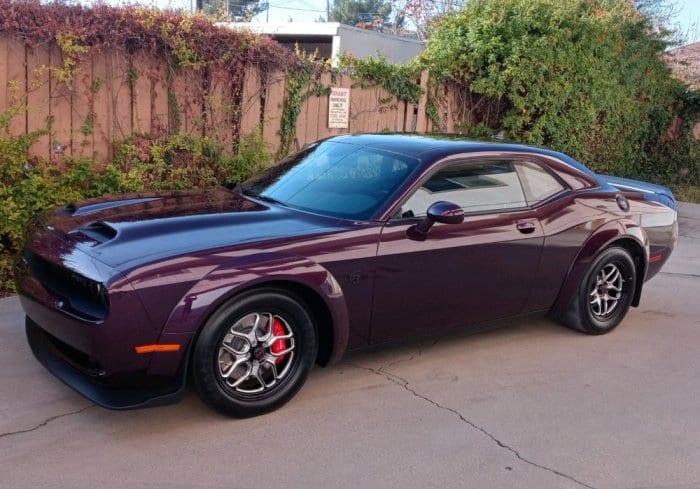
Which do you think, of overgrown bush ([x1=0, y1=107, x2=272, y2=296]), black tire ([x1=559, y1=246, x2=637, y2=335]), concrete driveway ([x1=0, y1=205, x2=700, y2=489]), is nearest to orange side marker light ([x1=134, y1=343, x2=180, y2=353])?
concrete driveway ([x1=0, y1=205, x2=700, y2=489])

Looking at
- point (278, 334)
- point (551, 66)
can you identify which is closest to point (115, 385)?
point (278, 334)

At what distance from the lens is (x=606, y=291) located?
5.54 m

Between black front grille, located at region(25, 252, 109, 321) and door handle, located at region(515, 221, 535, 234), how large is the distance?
285cm

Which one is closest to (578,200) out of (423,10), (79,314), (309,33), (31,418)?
(79,314)

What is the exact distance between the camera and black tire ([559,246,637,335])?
17.6 ft

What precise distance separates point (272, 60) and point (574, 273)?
14.4ft

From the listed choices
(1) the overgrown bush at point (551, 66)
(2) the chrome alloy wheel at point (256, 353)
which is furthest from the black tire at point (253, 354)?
(1) the overgrown bush at point (551, 66)

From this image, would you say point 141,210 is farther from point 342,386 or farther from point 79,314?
point 342,386

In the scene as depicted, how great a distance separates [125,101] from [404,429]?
4710 millimetres

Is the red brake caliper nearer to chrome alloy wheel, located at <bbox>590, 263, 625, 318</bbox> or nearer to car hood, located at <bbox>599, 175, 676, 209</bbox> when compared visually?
chrome alloy wheel, located at <bbox>590, 263, 625, 318</bbox>

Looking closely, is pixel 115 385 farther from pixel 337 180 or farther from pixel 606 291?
pixel 606 291

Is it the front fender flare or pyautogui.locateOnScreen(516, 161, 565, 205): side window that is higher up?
pyautogui.locateOnScreen(516, 161, 565, 205): side window

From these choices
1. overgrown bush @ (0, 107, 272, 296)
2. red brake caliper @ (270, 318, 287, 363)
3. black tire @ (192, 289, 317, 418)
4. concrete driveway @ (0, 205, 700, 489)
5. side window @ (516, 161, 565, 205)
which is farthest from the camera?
overgrown bush @ (0, 107, 272, 296)

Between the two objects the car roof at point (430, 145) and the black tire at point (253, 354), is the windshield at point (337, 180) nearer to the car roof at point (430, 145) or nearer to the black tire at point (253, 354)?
the car roof at point (430, 145)
